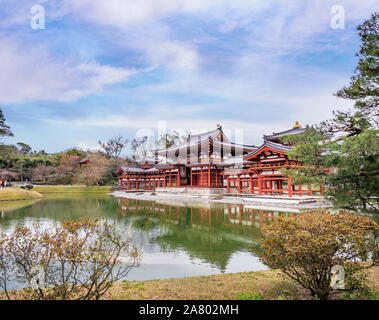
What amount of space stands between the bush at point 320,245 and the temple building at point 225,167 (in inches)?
582

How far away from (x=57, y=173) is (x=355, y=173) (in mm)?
53798

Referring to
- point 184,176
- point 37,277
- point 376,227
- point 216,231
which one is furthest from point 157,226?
point 184,176

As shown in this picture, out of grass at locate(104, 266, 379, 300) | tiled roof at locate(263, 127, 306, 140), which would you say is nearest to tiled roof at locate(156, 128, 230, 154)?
tiled roof at locate(263, 127, 306, 140)

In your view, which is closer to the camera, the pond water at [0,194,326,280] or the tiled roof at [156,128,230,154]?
the pond water at [0,194,326,280]

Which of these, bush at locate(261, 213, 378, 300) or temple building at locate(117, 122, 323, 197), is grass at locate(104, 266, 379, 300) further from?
temple building at locate(117, 122, 323, 197)

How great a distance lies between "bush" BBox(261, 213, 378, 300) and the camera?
333cm

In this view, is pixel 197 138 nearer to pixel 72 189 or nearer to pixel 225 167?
pixel 225 167

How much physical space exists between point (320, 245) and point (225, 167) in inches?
931

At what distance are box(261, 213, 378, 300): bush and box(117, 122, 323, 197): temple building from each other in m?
14.8

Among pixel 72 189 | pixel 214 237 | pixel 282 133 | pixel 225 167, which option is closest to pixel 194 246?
pixel 214 237

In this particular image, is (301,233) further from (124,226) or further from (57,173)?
(57,173)

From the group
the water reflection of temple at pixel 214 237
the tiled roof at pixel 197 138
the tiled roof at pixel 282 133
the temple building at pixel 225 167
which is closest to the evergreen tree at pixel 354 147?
the water reflection of temple at pixel 214 237

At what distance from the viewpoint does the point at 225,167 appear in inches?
1056

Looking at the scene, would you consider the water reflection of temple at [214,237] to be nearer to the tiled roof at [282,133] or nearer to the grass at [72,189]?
the tiled roof at [282,133]
